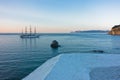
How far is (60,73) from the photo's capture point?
11.9 meters

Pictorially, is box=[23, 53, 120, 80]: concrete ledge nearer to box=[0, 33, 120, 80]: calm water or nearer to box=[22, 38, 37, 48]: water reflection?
box=[0, 33, 120, 80]: calm water

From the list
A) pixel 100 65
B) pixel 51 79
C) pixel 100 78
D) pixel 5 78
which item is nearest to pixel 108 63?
pixel 100 65

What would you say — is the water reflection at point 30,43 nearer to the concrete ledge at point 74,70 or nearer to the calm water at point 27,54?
the calm water at point 27,54

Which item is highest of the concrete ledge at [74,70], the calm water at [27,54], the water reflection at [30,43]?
the concrete ledge at [74,70]

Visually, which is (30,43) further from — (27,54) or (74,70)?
(74,70)

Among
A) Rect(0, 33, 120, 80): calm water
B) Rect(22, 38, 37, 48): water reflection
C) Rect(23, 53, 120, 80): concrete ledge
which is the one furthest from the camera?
Rect(22, 38, 37, 48): water reflection

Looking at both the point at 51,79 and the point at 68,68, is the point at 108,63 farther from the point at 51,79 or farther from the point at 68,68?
the point at 51,79

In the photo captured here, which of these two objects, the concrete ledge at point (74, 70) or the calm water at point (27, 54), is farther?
the calm water at point (27, 54)

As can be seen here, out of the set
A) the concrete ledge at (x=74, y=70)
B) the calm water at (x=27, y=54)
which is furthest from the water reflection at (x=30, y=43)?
the concrete ledge at (x=74, y=70)

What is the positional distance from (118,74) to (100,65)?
9.36ft

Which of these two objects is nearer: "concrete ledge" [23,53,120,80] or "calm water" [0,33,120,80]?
"concrete ledge" [23,53,120,80]

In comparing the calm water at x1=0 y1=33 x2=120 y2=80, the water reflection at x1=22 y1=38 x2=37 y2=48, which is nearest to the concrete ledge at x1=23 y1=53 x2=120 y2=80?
the calm water at x1=0 y1=33 x2=120 y2=80

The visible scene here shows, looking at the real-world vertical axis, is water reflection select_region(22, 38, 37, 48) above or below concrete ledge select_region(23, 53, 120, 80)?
below

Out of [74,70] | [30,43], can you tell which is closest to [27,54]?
[74,70]
